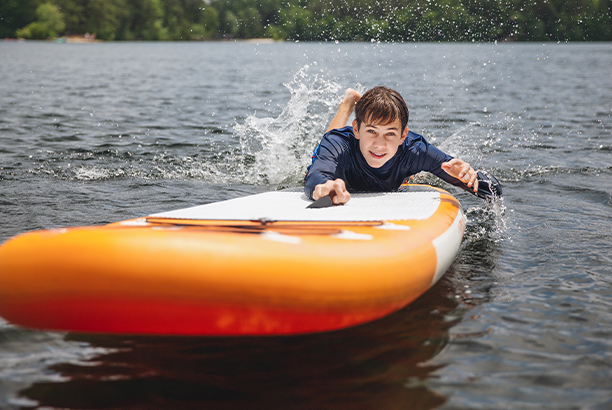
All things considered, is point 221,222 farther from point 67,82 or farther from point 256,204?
point 67,82

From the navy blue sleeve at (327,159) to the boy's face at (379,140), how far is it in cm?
15

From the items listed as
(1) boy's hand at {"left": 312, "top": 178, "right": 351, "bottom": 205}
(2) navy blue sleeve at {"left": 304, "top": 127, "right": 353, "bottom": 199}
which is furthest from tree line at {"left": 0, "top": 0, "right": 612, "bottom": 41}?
(1) boy's hand at {"left": 312, "top": 178, "right": 351, "bottom": 205}

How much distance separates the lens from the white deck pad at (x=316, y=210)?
291cm

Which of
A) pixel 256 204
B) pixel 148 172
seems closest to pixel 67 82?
pixel 148 172

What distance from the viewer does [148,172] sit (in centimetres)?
663

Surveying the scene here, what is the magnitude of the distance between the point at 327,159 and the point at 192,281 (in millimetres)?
1951

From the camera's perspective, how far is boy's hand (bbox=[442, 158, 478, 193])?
3.80 m

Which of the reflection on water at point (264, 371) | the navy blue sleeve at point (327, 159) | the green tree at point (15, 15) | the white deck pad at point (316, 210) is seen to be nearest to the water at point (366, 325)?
the reflection on water at point (264, 371)

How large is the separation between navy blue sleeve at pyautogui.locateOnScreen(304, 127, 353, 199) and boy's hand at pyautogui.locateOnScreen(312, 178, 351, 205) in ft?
0.41

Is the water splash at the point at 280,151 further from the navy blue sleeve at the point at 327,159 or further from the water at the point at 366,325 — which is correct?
the navy blue sleeve at the point at 327,159

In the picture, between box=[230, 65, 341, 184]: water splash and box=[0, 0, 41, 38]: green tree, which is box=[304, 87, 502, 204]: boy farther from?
box=[0, 0, 41, 38]: green tree

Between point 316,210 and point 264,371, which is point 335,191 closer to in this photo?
point 316,210

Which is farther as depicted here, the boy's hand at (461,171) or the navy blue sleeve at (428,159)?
the navy blue sleeve at (428,159)

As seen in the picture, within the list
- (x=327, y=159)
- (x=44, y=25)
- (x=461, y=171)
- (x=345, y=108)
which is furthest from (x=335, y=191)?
(x=44, y=25)
